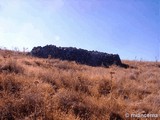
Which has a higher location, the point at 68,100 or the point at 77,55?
the point at 77,55

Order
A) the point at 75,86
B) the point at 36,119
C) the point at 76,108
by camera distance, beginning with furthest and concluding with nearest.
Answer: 1. the point at 75,86
2. the point at 76,108
3. the point at 36,119

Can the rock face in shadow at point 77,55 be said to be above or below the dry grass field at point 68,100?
above

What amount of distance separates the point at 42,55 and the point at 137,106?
1850 centimetres

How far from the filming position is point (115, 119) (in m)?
7.47

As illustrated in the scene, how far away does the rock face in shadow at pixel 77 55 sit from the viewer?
2593cm

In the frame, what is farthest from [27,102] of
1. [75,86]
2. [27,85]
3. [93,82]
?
[93,82]

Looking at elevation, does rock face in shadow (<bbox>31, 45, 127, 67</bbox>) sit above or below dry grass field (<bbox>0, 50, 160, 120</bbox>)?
above

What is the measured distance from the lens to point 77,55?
2655 cm

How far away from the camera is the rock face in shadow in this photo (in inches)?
1021

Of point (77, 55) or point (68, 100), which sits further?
point (77, 55)

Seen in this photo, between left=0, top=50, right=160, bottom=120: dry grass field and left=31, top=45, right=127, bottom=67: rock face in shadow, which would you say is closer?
left=0, top=50, right=160, bottom=120: dry grass field

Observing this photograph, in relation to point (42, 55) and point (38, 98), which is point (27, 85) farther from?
point (42, 55)

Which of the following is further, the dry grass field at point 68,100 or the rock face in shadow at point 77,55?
the rock face in shadow at point 77,55

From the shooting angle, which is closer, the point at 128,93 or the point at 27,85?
the point at 27,85
